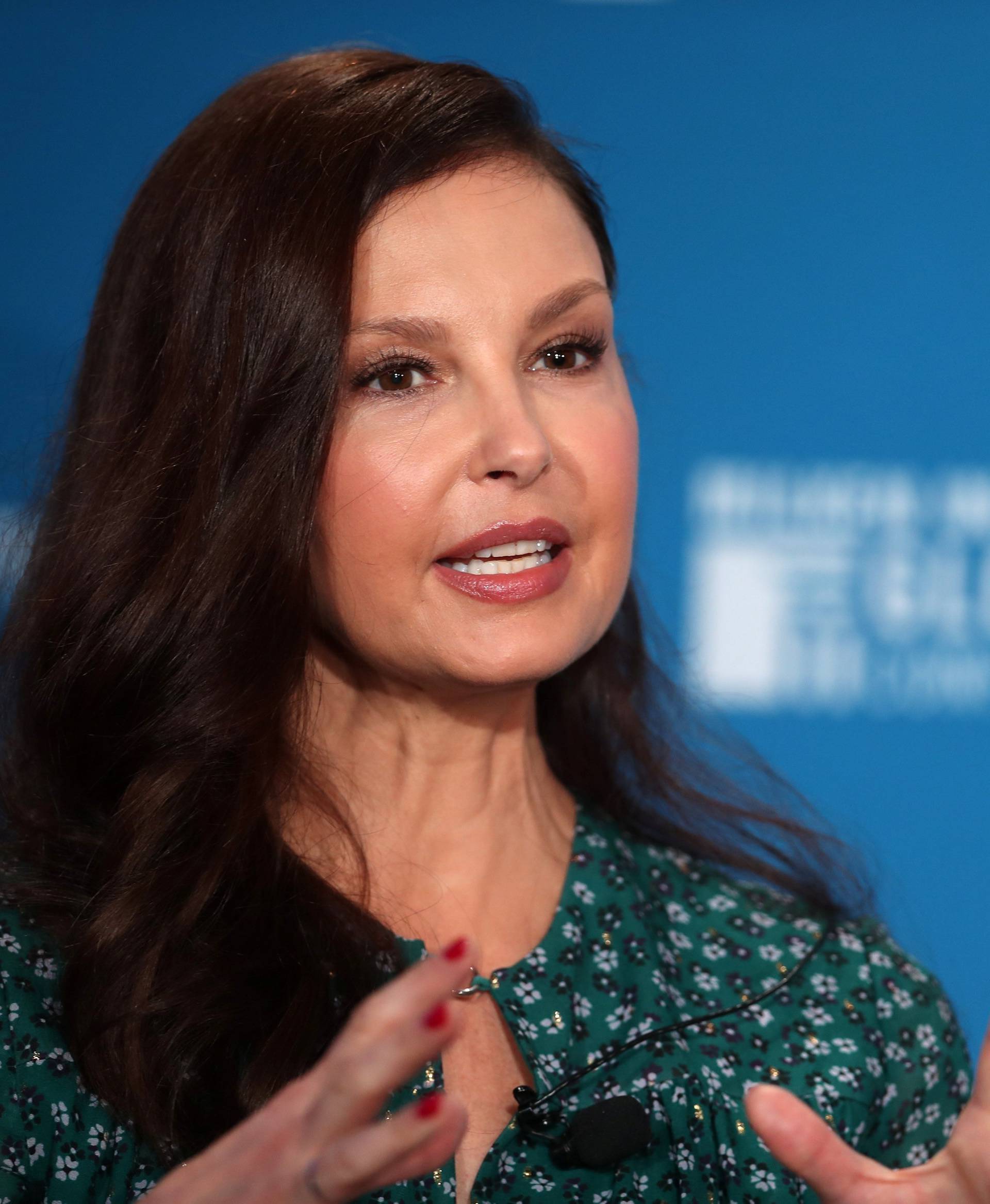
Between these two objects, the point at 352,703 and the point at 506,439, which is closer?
the point at 506,439

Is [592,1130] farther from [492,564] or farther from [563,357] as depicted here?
[563,357]

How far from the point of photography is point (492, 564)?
1.26m

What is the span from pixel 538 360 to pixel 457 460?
148 millimetres

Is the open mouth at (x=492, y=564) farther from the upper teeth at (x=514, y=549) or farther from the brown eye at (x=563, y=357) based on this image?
the brown eye at (x=563, y=357)

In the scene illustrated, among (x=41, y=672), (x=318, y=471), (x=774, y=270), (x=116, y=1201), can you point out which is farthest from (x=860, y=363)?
(x=116, y=1201)

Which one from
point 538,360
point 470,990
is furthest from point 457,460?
point 470,990

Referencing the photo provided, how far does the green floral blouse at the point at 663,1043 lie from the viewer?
3.71 feet

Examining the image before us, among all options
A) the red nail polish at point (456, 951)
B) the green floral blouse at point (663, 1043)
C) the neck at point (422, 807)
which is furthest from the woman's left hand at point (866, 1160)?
the neck at point (422, 807)

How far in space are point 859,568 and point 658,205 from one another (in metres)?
0.63

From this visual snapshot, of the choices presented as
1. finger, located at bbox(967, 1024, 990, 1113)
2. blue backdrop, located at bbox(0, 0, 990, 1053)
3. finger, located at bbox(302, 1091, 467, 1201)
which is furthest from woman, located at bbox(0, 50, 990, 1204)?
blue backdrop, located at bbox(0, 0, 990, 1053)

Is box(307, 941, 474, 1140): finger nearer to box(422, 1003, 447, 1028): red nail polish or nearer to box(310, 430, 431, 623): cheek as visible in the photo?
box(422, 1003, 447, 1028): red nail polish

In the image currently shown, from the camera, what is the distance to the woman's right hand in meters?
0.76

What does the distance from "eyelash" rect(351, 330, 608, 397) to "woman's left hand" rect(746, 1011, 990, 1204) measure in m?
Answer: 0.65

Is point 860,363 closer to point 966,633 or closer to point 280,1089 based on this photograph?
point 966,633
